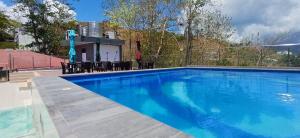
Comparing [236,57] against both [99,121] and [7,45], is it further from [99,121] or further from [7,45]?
[7,45]

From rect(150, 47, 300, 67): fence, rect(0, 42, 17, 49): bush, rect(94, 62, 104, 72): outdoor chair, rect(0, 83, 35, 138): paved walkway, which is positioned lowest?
rect(0, 83, 35, 138): paved walkway

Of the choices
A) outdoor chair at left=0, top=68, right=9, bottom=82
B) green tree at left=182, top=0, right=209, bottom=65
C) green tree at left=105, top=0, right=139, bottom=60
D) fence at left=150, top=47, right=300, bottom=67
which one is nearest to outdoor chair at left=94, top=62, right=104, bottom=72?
Result: outdoor chair at left=0, top=68, right=9, bottom=82

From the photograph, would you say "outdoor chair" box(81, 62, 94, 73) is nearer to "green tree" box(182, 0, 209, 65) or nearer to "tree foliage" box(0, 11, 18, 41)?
"green tree" box(182, 0, 209, 65)

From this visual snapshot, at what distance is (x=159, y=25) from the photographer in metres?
18.3

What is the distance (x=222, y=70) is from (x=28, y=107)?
9.55 m

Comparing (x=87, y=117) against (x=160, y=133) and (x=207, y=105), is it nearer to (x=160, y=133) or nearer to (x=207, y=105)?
(x=160, y=133)

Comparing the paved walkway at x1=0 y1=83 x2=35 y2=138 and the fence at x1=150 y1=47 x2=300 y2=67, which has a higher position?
the fence at x1=150 y1=47 x2=300 y2=67

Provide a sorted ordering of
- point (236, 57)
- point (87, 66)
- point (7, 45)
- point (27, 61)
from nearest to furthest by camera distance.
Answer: point (87, 66)
point (236, 57)
point (27, 61)
point (7, 45)

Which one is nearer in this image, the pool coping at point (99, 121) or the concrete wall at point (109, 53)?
the pool coping at point (99, 121)

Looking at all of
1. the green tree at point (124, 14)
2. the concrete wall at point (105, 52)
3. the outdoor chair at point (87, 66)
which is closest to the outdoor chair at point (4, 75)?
the outdoor chair at point (87, 66)

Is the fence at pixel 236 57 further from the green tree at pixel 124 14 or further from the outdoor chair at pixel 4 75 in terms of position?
the outdoor chair at pixel 4 75

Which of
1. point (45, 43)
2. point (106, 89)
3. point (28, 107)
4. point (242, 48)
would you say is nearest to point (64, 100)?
point (28, 107)

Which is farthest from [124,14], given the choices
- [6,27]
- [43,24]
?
[6,27]

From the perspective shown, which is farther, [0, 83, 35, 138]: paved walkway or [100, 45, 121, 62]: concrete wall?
[100, 45, 121, 62]: concrete wall
